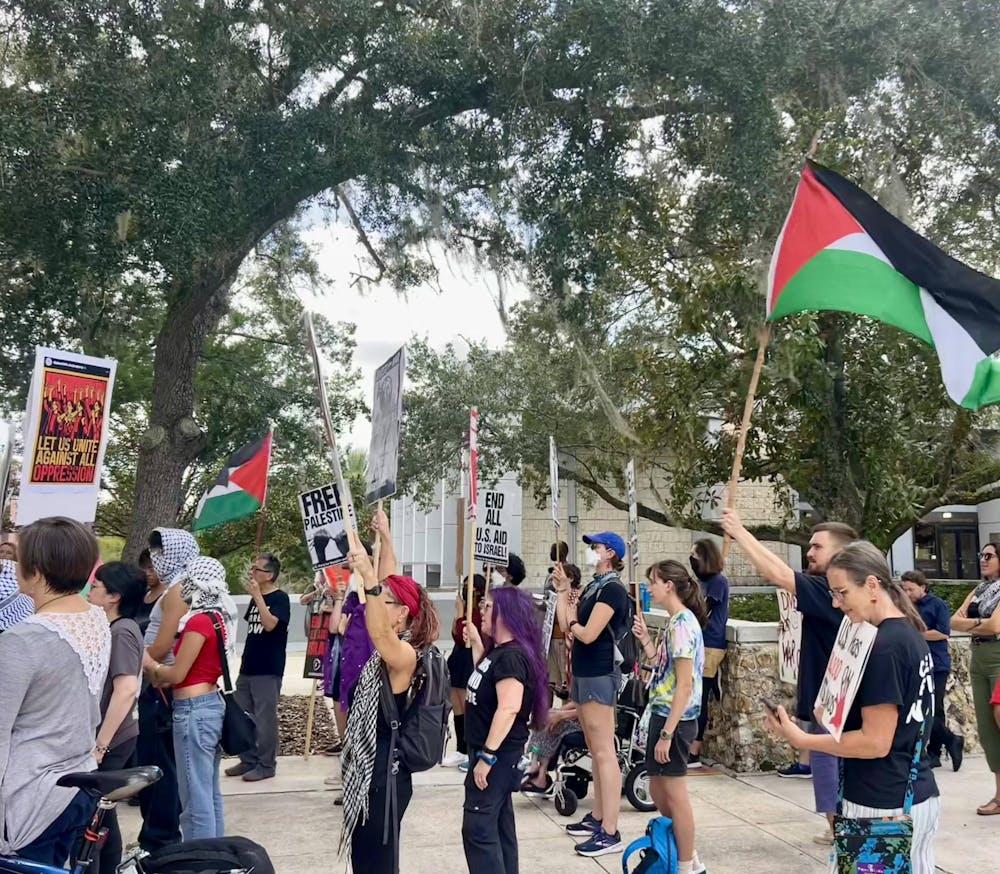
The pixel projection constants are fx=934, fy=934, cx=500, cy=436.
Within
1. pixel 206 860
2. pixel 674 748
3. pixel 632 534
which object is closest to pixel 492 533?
pixel 632 534

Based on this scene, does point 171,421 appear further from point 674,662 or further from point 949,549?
point 949,549

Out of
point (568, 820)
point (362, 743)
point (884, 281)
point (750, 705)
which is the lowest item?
point (568, 820)

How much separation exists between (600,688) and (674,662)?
0.88m

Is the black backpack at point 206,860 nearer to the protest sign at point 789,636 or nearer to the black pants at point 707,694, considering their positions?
the protest sign at point 789,636

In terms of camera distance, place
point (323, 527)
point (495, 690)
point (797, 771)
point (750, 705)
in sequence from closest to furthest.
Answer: point (495, 690), point (797, 771), point (750, 705), point (323, 527)

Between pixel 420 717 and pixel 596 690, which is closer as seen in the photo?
pixel 420 717

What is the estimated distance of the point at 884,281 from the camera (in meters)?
5.11

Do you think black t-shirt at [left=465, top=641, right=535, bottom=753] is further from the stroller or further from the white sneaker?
the white sneaker

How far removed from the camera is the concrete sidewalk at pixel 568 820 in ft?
17.5

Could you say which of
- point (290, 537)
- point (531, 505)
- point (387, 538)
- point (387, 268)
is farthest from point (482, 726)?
point (531, 505)

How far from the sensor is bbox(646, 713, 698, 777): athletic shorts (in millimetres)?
4629

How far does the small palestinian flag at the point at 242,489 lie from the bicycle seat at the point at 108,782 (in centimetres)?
616

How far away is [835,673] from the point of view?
3.17 m

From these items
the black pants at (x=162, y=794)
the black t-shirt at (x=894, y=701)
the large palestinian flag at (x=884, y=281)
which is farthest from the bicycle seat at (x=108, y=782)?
the large palestinian flag at (x=884, y=281)
